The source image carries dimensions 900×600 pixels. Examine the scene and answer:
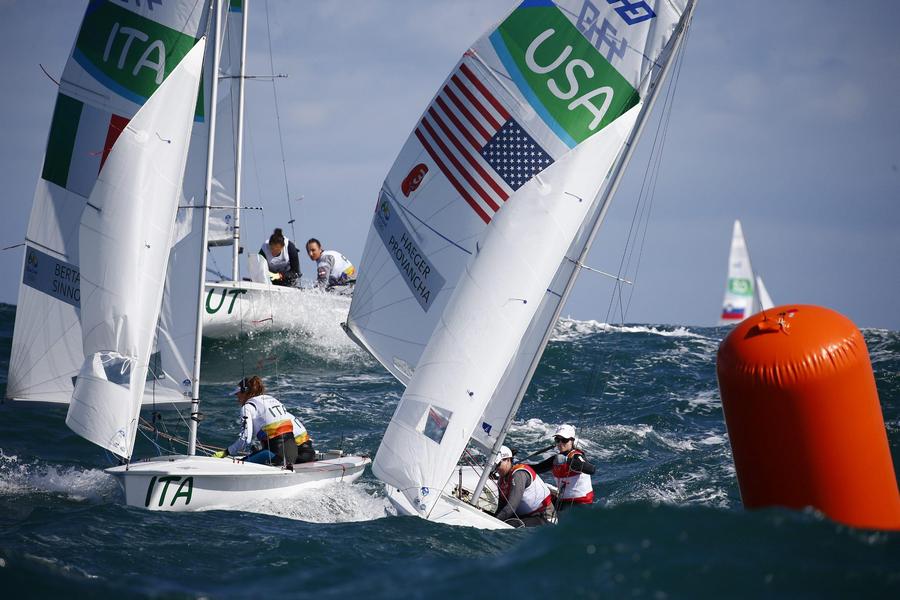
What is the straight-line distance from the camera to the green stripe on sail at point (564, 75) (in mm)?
7719

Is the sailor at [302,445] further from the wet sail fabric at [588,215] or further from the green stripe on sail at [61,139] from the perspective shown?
the green stripe on sail at [61,139]

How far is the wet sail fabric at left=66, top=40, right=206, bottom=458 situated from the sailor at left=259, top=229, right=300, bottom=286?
743 cm

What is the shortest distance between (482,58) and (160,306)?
354 centimetres

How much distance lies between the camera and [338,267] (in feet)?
52.1

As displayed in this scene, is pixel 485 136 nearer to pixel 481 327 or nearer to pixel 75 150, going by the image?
pixel 481 327

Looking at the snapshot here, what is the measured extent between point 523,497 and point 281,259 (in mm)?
8816

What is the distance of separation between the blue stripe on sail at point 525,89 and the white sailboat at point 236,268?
198 inches

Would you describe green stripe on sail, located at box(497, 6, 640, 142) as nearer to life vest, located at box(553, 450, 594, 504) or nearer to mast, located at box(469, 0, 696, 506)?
mast, located at box(469, 0, 696, 506)

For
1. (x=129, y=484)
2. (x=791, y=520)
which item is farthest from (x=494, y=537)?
(x=129, y=484)

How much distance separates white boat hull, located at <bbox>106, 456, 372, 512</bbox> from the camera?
763 cm

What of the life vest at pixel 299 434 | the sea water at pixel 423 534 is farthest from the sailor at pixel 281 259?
the life vest at pixel 299 434

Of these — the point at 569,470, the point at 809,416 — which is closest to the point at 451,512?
the point at 569,470

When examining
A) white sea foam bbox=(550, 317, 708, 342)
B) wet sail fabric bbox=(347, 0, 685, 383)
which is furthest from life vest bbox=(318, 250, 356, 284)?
wet sail fabric bbox=(347, 0, 685, 383)

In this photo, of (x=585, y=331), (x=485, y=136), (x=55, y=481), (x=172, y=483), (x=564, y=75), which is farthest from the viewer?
A: (x=585, y=331)
